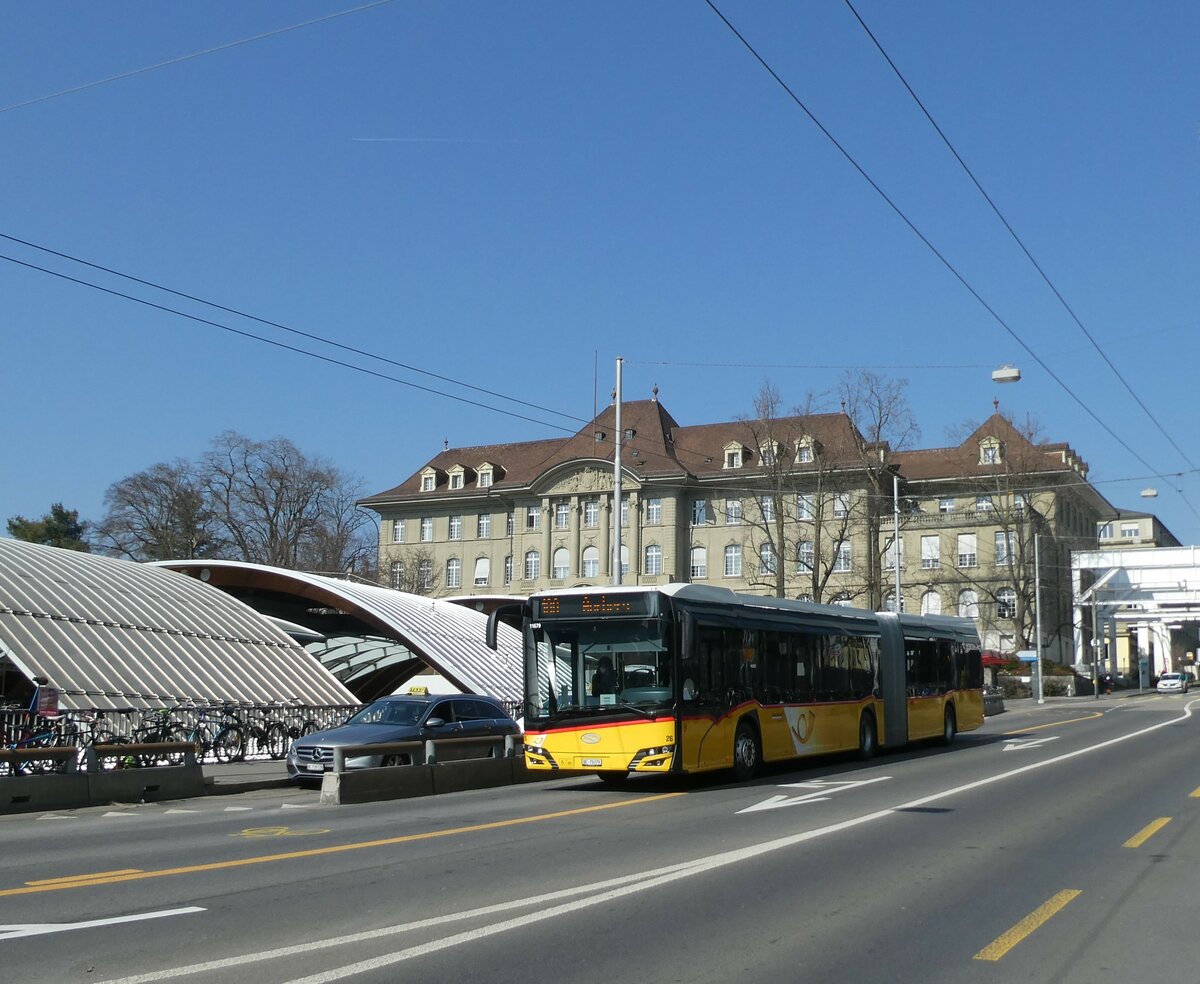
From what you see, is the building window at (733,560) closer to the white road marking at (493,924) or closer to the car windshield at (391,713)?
the car windshield at (391,713)

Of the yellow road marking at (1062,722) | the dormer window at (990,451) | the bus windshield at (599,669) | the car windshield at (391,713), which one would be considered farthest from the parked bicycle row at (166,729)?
the dormer window at (990,451)

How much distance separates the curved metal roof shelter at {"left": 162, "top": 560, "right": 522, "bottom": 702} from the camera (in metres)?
36.9

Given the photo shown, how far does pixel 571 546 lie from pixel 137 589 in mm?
58915

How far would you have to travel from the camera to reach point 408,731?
21.3 m

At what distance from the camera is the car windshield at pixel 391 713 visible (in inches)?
867

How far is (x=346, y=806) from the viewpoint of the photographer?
17.9m

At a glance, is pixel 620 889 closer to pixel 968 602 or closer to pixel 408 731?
pixel 408 731

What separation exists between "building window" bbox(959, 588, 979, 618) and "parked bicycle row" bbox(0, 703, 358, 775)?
2461 inches

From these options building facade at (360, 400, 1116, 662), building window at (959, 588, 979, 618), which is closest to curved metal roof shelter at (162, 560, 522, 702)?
building facade at (360, 400, 1116, 662)

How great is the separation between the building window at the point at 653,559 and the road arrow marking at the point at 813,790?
229 ft

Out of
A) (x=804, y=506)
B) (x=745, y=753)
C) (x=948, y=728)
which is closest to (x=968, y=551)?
(x=804, y=506)

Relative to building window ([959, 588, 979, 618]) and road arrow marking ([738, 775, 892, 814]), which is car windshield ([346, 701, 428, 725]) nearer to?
road arrow marking ([738, 775, 892, 814])

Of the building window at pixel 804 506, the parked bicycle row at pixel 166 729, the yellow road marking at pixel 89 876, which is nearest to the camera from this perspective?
the yellow road marking at pixel 89 876

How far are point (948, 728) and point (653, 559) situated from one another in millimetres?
61002
